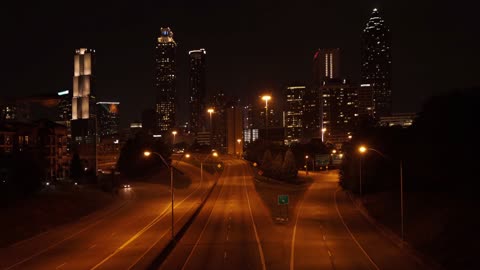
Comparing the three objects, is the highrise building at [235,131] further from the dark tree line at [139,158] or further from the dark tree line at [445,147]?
the dark tree line at [445,147]

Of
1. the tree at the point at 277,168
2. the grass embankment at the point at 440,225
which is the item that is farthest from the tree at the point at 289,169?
the grass embankment at the point at 440,225

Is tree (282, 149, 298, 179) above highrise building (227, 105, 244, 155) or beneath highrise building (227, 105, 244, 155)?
beneath

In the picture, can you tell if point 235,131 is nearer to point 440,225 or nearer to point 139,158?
point 139,158

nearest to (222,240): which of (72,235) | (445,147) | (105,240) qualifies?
(105,240)

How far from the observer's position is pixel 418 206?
135 ft

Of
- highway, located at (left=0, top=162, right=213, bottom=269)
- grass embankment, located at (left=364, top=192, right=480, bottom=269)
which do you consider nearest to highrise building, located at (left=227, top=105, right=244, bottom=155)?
highway, located at (left=0, top=162, right=213, bottom=269)

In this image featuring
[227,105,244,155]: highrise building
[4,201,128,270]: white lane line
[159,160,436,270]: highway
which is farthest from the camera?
[227,105,244,155]: highrise building

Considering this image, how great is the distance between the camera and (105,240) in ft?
119

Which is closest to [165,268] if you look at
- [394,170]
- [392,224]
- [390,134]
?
[392,224]

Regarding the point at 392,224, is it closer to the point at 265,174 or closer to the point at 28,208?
the point at 28,208

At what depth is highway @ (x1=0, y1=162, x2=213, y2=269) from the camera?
2875 cm

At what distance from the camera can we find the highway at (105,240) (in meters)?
28.8

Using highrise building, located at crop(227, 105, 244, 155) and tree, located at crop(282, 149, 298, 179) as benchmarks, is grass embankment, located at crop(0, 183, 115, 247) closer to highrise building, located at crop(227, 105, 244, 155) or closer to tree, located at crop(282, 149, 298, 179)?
tree, located at crop(282, 149, 298, 179)

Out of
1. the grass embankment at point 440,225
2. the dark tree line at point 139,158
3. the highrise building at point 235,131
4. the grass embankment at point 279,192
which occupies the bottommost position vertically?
the grass embankment at point 279,192
